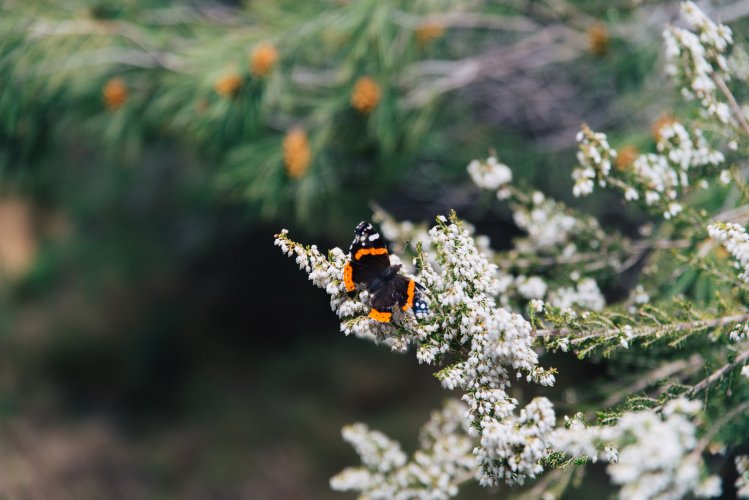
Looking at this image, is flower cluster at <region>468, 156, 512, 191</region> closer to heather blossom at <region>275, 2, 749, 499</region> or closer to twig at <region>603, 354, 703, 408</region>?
heather blossom at <region>275, 2, 749, 499</region>

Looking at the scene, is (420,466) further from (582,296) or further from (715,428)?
(715,428)

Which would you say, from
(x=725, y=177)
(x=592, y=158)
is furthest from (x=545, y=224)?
(x=725, y=177)

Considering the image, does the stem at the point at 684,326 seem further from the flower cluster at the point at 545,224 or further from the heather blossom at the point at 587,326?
the flower cluster at the point at 545,224

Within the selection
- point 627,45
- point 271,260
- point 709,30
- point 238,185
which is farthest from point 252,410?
point 709,30

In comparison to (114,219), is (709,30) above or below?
below

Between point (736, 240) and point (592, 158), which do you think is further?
point (592, 158)

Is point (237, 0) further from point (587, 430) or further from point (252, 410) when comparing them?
point (587, 430)
